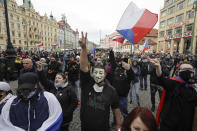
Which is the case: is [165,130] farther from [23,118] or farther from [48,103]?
[23,118]

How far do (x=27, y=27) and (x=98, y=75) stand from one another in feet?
201

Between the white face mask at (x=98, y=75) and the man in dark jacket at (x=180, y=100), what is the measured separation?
2.67ft

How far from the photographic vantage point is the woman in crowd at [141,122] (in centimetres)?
121

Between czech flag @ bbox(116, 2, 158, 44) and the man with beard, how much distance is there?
74.0 inches

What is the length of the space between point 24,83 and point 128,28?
115 inches

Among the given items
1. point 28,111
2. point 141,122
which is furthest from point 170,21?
point 28,111

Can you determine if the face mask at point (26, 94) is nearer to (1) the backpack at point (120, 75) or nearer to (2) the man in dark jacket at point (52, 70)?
(1) the backpack at point (120, 75)

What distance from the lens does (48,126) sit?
4.90ft

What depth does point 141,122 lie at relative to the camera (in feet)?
4.01

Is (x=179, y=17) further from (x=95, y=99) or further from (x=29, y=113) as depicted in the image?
(x=29, y=113)

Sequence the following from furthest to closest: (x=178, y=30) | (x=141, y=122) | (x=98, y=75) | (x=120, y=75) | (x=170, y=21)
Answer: (x=170, y=21), (x=178, y=30), (x=120, y=75), (x=98, y=75), (x=141, y=122)

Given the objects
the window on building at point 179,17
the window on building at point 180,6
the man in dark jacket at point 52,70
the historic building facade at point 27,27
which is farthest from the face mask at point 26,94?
the historic building facade at point 27,27

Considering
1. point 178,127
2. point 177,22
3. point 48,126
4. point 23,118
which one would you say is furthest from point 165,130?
point 177,22

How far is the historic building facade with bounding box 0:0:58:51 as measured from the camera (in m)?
43.3
